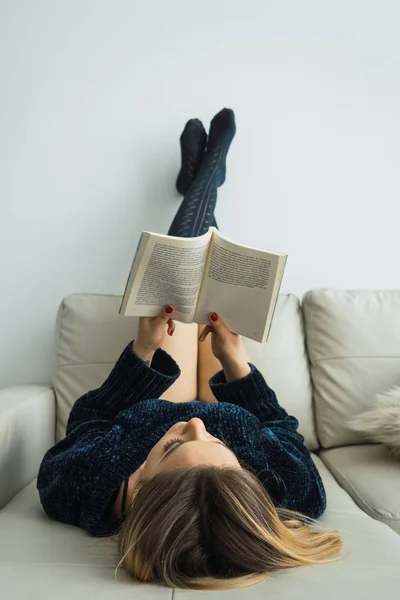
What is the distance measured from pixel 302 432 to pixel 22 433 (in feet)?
2.43

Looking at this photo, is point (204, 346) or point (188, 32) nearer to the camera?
point (204, 346)

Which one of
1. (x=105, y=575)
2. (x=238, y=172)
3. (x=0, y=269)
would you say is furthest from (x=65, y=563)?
(x=238, y=172)

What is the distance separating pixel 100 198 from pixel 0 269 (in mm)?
399

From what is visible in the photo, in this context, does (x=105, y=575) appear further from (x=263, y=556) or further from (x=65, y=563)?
(x=263, y=556)

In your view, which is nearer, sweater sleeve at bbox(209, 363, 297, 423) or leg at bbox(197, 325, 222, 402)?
sweater sleeve at bbox(209, 363, 297, 423)

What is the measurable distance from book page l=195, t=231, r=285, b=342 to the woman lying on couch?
0.05 metres

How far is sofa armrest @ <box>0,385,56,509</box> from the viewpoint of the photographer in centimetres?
125

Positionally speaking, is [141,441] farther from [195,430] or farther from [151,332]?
[151,332]

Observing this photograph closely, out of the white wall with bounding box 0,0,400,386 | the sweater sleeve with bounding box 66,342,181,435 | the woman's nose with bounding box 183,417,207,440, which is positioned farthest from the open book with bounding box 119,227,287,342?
the white wall with bounding box 0,0,400,386

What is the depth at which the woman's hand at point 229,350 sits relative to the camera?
126 cm

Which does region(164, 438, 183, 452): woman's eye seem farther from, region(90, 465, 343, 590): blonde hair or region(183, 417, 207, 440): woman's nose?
region(90, 465, 343, 590): blonde hair

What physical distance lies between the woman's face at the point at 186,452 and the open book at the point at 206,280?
26cm

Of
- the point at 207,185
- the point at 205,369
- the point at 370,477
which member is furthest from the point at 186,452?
the point at 207,185

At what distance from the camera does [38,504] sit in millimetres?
1173
